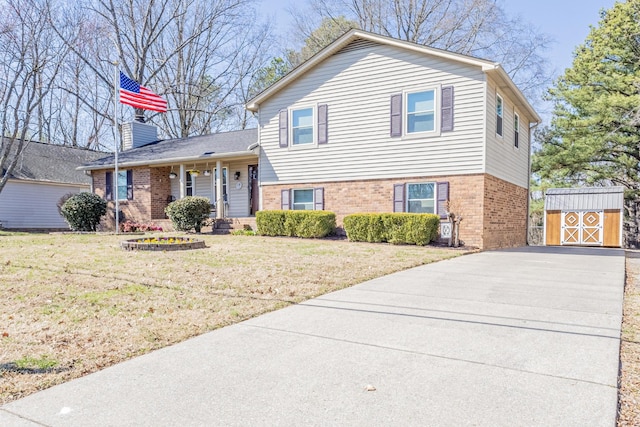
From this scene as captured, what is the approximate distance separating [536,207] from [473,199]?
43.8 feet

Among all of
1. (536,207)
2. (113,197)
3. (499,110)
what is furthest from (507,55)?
(113,197)

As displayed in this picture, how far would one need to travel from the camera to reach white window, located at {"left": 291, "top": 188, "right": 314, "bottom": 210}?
45.6 ft

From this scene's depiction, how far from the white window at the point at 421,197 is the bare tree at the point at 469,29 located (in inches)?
586

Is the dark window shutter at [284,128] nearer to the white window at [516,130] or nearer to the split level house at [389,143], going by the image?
the split level house at [389,143]

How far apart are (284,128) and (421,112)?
4.59m

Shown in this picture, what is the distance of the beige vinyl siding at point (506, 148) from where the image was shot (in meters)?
11.5

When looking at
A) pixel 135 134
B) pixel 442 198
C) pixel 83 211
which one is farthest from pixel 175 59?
pixel 442 198

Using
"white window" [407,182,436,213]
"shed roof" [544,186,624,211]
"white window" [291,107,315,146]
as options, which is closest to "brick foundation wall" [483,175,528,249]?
"white window" [407,182,436,213]

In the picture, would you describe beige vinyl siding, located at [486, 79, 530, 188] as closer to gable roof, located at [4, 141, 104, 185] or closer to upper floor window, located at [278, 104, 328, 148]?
upper floor window, located at [278, 104, 328, 148]

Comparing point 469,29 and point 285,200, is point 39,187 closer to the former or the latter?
point 285,200

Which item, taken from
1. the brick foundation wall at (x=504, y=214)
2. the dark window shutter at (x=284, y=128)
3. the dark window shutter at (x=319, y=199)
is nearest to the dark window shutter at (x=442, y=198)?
the brick foundation wall at (x=504, y=214)

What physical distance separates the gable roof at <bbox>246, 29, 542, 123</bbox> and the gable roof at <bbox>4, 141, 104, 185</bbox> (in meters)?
12.5

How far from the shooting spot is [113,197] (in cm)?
1830

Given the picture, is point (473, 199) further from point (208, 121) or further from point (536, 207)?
point (208, 121)
